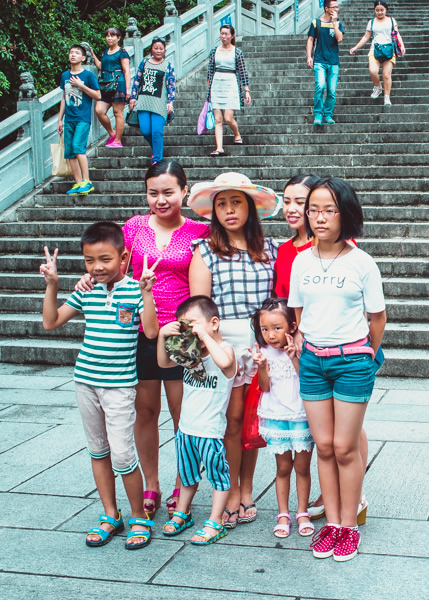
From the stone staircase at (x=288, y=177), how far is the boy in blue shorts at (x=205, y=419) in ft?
11.2

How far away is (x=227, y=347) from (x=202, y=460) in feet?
1.87

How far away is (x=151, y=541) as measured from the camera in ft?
12.1

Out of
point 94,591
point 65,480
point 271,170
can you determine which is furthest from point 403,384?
point 271,170

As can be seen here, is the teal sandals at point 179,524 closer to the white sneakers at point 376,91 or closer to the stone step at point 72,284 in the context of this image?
the stone step at point 72,284

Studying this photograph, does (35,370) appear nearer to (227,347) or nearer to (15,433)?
(15,433)

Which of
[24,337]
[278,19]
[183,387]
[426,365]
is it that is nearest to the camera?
[183,387]

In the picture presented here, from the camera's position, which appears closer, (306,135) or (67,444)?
(67,444)

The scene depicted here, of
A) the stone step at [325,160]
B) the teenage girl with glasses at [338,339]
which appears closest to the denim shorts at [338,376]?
the teenage girl with glasses at [338,339]

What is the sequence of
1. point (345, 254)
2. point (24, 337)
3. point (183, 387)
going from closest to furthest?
point (345, 254)
point (183, 387)
point (24, 337)

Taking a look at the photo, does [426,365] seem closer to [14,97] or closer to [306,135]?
[306,135]

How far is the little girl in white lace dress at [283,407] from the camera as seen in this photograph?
12.2 feet

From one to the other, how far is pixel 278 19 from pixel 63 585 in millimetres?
18889

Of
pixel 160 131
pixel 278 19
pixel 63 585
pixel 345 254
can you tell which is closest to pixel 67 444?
pixel 63 585

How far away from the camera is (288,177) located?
10164 millimetres
